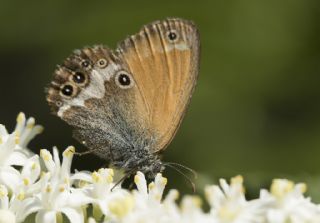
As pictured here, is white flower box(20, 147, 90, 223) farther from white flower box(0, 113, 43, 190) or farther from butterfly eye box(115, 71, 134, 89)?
butterfly eye box(115, 71, 134, 89)

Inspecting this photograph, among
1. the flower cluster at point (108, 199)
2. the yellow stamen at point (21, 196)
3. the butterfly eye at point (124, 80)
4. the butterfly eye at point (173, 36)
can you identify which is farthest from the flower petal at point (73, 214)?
the butterfly eye at point (173, 36)

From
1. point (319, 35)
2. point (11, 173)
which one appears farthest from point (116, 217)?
point (319, 35)

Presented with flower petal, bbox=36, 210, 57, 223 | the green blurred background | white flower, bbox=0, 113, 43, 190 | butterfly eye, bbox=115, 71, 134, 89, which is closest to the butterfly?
butterfly eye, bbox=115, 71, 134, 89

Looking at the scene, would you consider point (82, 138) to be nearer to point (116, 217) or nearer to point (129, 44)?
point (129, 44)

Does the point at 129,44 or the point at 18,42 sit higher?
the point at 18,42

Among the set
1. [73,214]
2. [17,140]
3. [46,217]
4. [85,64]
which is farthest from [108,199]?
[85,64]

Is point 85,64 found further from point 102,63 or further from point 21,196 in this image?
point 21,196
